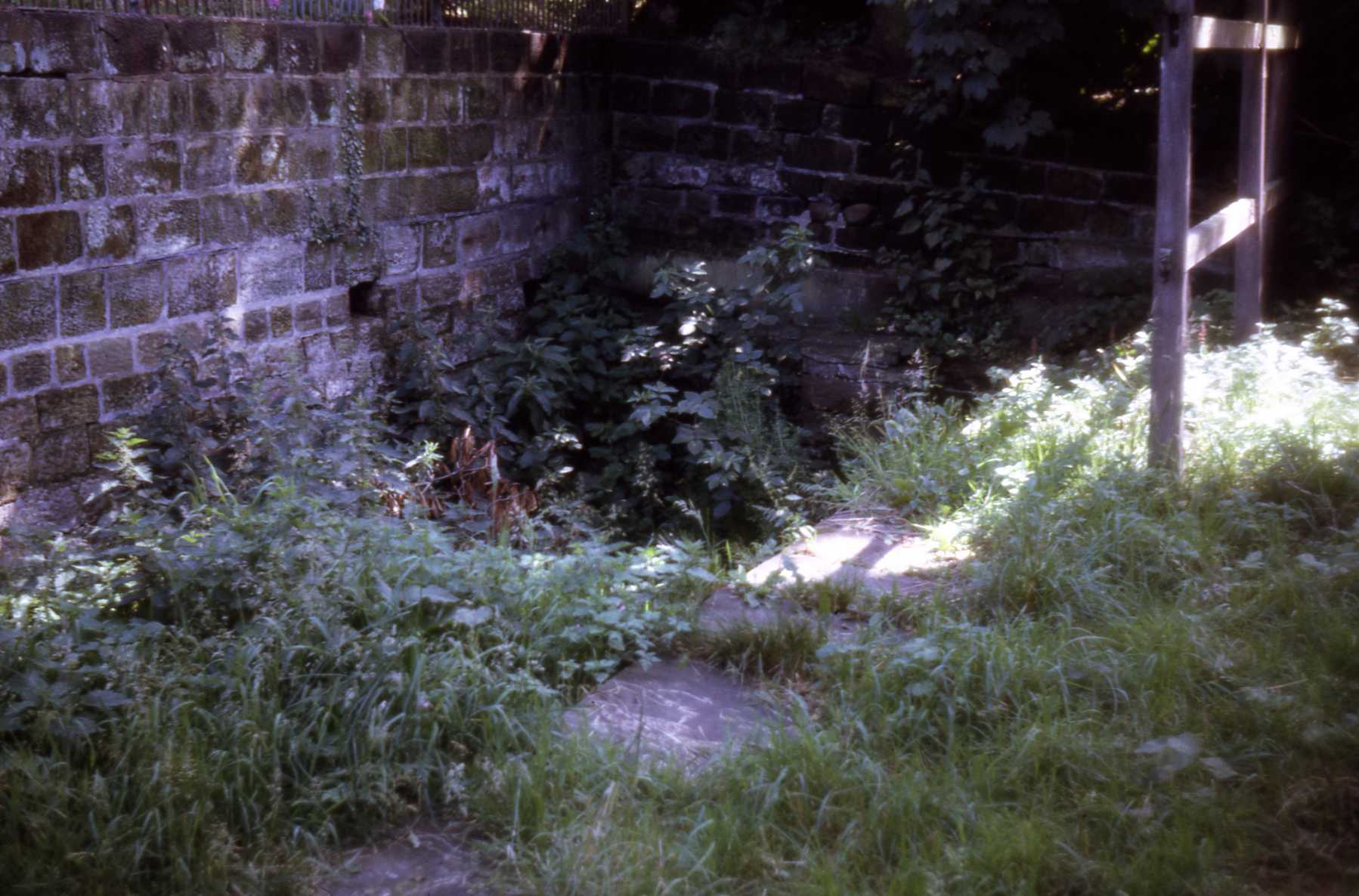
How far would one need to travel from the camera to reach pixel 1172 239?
430cm

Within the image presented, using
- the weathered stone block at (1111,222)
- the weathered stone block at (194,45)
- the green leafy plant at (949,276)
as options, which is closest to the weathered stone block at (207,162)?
the weathered stone block at (194,45)

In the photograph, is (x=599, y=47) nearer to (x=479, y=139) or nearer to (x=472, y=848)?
(x=479, y=139)

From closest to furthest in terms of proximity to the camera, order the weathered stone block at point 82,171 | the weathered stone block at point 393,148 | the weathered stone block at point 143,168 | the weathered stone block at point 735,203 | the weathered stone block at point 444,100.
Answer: the weathered stone block at point 82,171 → the weathered stone block at point 143,168 → the weathered stone block at point 393,148 → the weathered stone block at point 444,100 → the weathered stone block at point 735,203

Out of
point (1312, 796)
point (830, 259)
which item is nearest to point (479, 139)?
point (830, 259)

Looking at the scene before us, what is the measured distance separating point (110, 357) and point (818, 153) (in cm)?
403

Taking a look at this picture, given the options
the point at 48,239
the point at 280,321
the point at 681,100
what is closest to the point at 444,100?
the point at 280,321

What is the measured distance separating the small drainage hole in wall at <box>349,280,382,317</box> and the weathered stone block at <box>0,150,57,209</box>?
177 centimetres

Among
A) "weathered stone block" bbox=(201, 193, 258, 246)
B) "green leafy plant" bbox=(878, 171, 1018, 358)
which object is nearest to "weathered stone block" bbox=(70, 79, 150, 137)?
"weathered stone block" bbox=(201, 193, 258, 246)

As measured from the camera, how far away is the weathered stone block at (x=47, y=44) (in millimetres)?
4203

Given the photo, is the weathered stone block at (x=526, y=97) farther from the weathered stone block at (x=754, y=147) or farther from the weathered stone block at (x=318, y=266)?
the weathered stone block at (x=318, y=266)

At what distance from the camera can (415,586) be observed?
325 centimetres

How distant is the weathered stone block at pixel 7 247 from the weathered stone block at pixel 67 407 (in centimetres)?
48

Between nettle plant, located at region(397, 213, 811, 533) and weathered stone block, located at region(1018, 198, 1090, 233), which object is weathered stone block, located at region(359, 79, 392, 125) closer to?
nettle plant, located at region(397, 213, 811, 533)

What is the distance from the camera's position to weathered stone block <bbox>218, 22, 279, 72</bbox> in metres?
5.06
